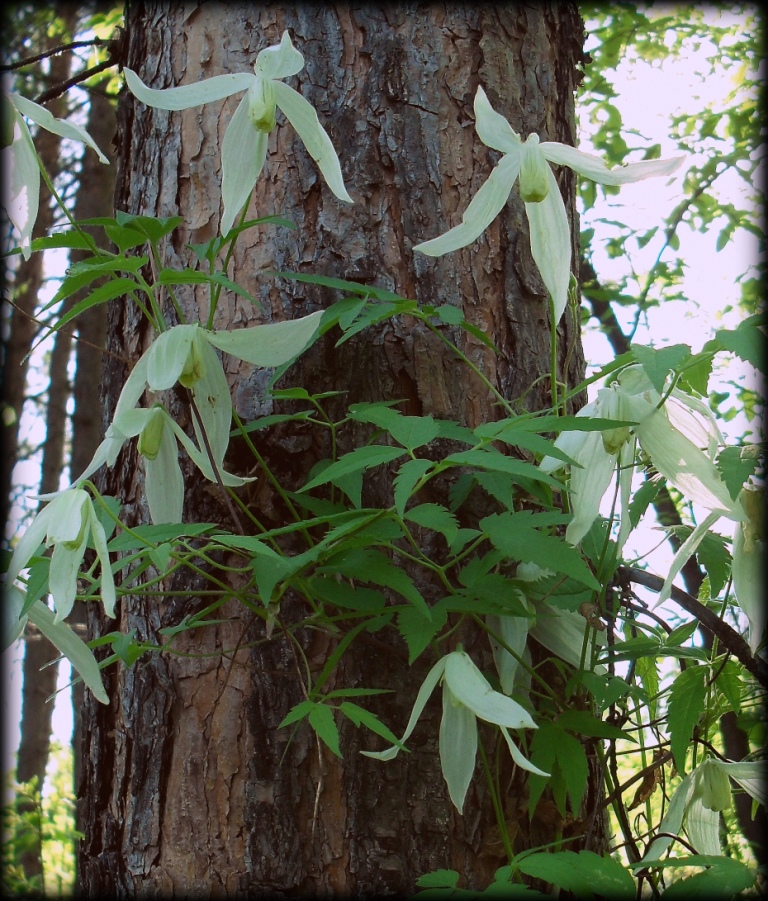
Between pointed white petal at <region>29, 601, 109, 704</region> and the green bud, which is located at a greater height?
the green bud

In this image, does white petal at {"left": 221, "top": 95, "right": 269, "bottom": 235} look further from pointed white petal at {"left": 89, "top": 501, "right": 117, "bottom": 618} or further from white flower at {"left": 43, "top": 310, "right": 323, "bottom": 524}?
pointed white petal at {"left": 89, "top": 501, "right": 117, "bottom": 618}

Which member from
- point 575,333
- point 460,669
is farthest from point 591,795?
point 575,333

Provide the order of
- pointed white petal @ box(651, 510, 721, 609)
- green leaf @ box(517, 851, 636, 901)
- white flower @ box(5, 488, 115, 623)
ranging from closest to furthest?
green leaf @ box(517, 851, 636, 901) < white flower @ box(5, 488, 115, 623) < pointed white petal @ box(651, 510, 721, 609)

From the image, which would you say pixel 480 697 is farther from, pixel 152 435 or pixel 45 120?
pixel 45 120

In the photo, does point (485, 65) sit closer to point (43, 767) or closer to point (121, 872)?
point (121, 872)

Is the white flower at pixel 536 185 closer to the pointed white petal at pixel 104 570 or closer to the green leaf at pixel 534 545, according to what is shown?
the green leaf at pixel 534 545

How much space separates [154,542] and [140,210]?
0.66 m

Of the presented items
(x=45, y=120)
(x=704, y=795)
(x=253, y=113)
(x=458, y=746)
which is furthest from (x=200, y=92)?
(x=704, y=795)

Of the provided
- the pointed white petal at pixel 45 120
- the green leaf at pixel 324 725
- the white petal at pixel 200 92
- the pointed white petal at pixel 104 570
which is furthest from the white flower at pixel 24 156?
the green leaf at pixel 324 725

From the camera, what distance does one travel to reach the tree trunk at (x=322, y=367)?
940mm

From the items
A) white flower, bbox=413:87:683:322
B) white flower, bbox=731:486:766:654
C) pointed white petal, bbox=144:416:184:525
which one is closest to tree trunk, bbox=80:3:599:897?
pointed white petal, bbox=144:416:184:525

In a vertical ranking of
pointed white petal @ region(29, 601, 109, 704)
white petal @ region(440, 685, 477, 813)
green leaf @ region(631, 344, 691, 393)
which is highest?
green leaf @ region(631, 344, 691, 393)

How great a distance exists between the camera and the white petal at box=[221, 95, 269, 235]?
0.87m

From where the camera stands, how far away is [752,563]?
891 mm
